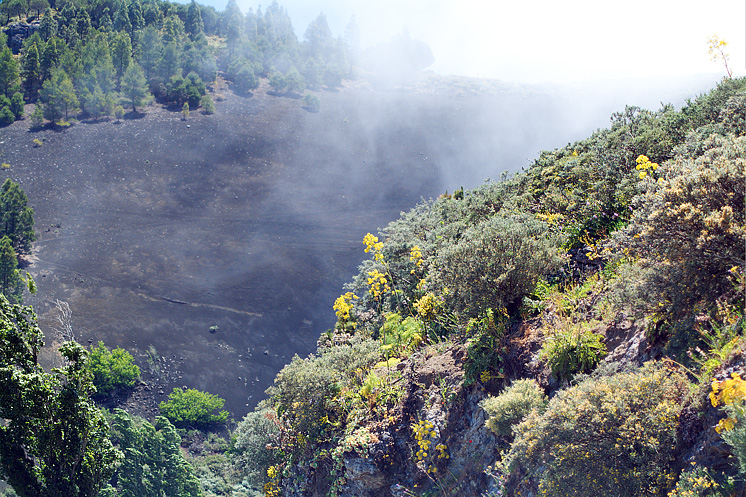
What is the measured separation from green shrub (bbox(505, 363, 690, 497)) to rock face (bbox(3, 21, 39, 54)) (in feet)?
305

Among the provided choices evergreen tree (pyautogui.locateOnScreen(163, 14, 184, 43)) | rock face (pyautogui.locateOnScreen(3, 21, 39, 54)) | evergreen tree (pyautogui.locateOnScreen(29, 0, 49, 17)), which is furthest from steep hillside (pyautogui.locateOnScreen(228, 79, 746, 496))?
evergreen tree (pyautogui.locateOnScreen(29, 0, 49, 17))

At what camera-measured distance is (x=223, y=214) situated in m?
50.3

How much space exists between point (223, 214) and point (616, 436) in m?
48.6

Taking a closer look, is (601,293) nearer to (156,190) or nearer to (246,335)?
(246,335)

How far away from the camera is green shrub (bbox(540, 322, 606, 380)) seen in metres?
6.12

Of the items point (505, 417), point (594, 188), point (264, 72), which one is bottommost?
point (505, 417)

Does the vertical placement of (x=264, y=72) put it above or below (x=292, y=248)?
above

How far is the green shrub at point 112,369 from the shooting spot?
30.6 metres

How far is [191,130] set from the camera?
63062mm

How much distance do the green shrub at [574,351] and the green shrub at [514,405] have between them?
0.36 m

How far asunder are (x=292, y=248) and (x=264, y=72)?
50.7 metres

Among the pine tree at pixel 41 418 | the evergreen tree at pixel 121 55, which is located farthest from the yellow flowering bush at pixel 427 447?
the evergreen tree at pixel 121 55

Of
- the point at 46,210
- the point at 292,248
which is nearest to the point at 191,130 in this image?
the point at 46,210

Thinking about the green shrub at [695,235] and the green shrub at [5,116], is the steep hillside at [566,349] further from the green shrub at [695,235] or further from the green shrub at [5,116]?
the green shrub at [5,116]
